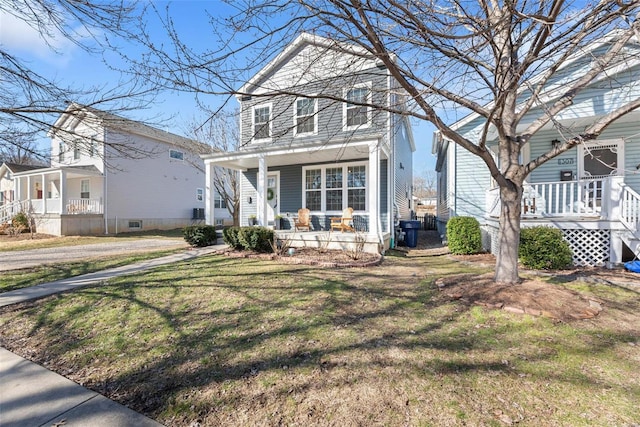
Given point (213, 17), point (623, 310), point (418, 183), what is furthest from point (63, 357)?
point (418, 183)

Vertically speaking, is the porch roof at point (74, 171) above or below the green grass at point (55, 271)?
above

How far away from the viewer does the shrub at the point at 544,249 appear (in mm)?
6258

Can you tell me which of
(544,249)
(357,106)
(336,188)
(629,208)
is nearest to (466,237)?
(544,249)

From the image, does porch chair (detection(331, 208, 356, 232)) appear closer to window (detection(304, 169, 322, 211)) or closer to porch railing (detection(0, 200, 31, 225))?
window (detection(304, 169, 322, 211))

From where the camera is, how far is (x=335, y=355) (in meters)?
2.98

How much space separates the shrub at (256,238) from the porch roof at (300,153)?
8.65 feet

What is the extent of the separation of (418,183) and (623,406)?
58364mm

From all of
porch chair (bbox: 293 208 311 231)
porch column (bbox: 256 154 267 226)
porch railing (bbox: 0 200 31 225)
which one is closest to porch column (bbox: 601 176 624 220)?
porch chair (bbox: 293 208 311 231)

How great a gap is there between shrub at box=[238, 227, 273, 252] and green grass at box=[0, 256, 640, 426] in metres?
3.68

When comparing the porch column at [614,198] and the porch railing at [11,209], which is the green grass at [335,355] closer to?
the porch column at [614,198]

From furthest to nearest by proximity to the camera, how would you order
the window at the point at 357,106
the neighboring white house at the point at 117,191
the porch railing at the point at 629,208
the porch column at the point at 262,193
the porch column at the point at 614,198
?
the neighboring white house at the point at 117,191 < the porch column at the point at 262,193 < the porch column at the point at 614,198 < the porch railing at the point at 629,208 < the window at the point at 357,106

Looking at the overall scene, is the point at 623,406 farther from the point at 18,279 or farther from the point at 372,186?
the point at 18,279

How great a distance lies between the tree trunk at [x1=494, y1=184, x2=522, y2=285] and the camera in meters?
4.69

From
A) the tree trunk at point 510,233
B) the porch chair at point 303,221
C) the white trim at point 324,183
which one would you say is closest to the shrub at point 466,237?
the white trim at point 324,183
